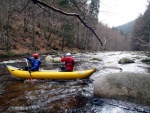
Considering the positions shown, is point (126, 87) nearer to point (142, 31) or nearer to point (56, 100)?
point (56, 100)

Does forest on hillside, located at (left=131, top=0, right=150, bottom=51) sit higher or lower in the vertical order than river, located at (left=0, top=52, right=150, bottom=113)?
higher

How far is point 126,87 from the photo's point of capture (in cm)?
635

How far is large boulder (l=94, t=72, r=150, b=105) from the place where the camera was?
20.1 feet

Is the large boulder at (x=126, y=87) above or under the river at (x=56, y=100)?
above

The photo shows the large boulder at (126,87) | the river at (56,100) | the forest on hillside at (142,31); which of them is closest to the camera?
the forest on hillside at (142,31)

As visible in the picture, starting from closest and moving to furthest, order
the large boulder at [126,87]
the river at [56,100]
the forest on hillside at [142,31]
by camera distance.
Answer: the forest on hillside at [142,31] < the river at [56,100] < the large boulder at [126,87]

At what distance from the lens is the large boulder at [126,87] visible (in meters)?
6.14

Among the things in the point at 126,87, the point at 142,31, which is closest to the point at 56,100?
the point at 126,87

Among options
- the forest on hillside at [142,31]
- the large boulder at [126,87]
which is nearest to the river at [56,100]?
the large boulder at [126,87]

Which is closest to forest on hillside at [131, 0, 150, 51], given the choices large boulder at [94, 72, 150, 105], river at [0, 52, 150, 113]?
large boulder at [94, 72, 150, 105]

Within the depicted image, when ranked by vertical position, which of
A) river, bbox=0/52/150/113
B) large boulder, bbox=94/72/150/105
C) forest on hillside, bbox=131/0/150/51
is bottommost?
river, bbox=0/52/150/113

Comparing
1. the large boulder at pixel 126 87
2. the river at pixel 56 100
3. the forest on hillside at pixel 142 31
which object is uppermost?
the forest on hillside at pixel 142 31

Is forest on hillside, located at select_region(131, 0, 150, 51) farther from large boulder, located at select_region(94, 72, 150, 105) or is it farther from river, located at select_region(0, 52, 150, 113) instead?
river, located at select_region(0, 52, 150, 113)

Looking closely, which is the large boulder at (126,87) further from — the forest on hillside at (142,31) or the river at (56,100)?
the forest on hillside at (142,31)
